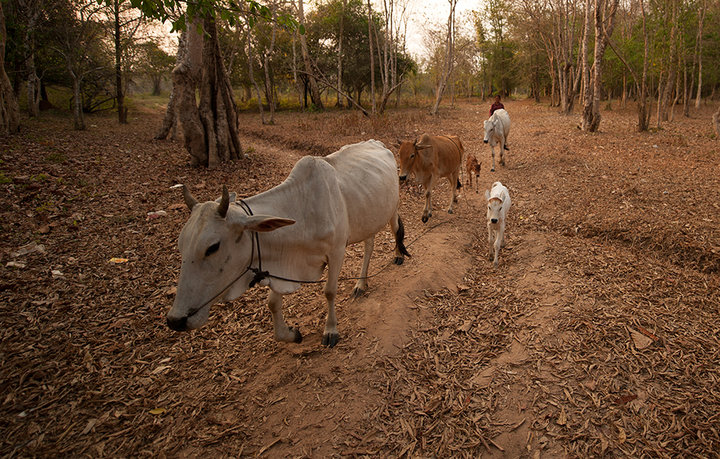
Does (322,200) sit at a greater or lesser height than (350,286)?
greater

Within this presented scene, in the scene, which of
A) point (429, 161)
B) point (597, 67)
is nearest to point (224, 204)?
point (429, 161)

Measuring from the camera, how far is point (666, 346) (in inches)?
132

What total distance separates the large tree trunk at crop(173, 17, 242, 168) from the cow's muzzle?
7.68m

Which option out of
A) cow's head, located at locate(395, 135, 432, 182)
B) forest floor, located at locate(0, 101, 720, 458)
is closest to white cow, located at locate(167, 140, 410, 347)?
forest floor, located at locate(0, 101, 720, 458)

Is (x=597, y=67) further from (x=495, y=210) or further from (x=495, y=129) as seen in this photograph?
(x=495, y=210)

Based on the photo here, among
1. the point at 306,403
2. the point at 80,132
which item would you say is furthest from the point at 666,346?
the point at 80,132

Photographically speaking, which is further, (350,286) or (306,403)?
(350,286)

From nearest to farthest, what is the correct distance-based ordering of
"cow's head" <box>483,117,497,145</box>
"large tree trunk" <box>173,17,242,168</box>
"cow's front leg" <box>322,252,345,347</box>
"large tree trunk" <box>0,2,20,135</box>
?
"cow's front leg" <box>322,252,345,347</box>
"large tree trunk" <box>173,17,242,168</box>
"large tree trunk" <box>0,2,20,135</box>
"cow's head" <box>483,117,497,145</box>

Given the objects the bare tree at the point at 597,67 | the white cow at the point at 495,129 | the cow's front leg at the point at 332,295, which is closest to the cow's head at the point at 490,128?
the white cow at the point at 495,129

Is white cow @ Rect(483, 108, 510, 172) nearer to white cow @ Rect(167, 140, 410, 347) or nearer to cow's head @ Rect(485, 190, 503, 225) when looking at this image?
cow's head @ Rect(485, 190, 503, 225)

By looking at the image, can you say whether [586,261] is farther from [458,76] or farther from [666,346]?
[458,76]

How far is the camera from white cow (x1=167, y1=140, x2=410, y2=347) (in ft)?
8.33

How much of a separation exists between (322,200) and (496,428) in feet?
7.93

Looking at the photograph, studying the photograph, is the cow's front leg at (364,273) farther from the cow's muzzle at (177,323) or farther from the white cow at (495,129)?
the white cow at (495,129)
